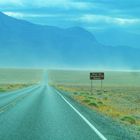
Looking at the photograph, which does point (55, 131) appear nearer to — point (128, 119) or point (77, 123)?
point (77, 123)

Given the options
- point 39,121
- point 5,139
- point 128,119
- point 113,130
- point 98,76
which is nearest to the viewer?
point 5,139

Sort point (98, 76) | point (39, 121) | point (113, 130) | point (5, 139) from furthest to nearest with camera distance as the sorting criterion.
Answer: point (98, 76) → point (39, 121) → point (113, 130) → point (5, 139)

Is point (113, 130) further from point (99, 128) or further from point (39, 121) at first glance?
point (39, 121)

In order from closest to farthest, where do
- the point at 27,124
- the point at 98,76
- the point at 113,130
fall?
the point at 113,130 < the point at 27,124 < the point at 98,76

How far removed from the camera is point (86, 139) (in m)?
13.3

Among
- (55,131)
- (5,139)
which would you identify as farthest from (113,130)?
(5,139)

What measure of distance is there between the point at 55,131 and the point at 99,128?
1.94 meters

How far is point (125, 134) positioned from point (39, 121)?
458 centimetres

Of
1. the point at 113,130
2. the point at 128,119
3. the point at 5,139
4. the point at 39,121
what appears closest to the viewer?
the point at 5,139

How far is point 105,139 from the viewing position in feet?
43.9

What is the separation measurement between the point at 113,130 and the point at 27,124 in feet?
10.2

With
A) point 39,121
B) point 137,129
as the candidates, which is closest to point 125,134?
point 137,129

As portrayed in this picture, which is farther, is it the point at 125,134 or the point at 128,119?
the point at 128,119

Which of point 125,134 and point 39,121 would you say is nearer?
point 125,134
